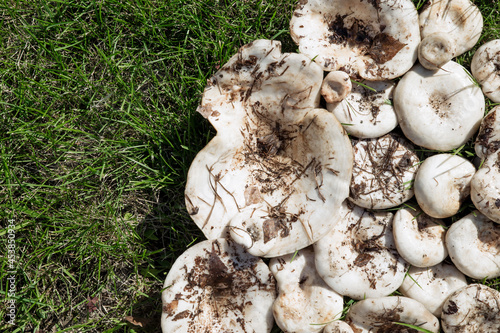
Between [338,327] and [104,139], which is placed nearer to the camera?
[338,327]

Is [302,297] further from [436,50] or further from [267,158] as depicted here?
[436,50]

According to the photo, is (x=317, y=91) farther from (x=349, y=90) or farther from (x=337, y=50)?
(x=337, y=50)

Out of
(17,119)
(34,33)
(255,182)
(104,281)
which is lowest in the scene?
(104,281)

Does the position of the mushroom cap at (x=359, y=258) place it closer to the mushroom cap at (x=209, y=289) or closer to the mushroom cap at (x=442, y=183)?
the mushroom cap at (x=442, y=183)

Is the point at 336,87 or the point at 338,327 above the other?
the point at 336,87

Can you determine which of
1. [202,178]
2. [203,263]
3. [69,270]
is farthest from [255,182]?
[69,270]

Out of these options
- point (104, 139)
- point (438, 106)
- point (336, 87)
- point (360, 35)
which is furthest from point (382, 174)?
point (104, 139)
